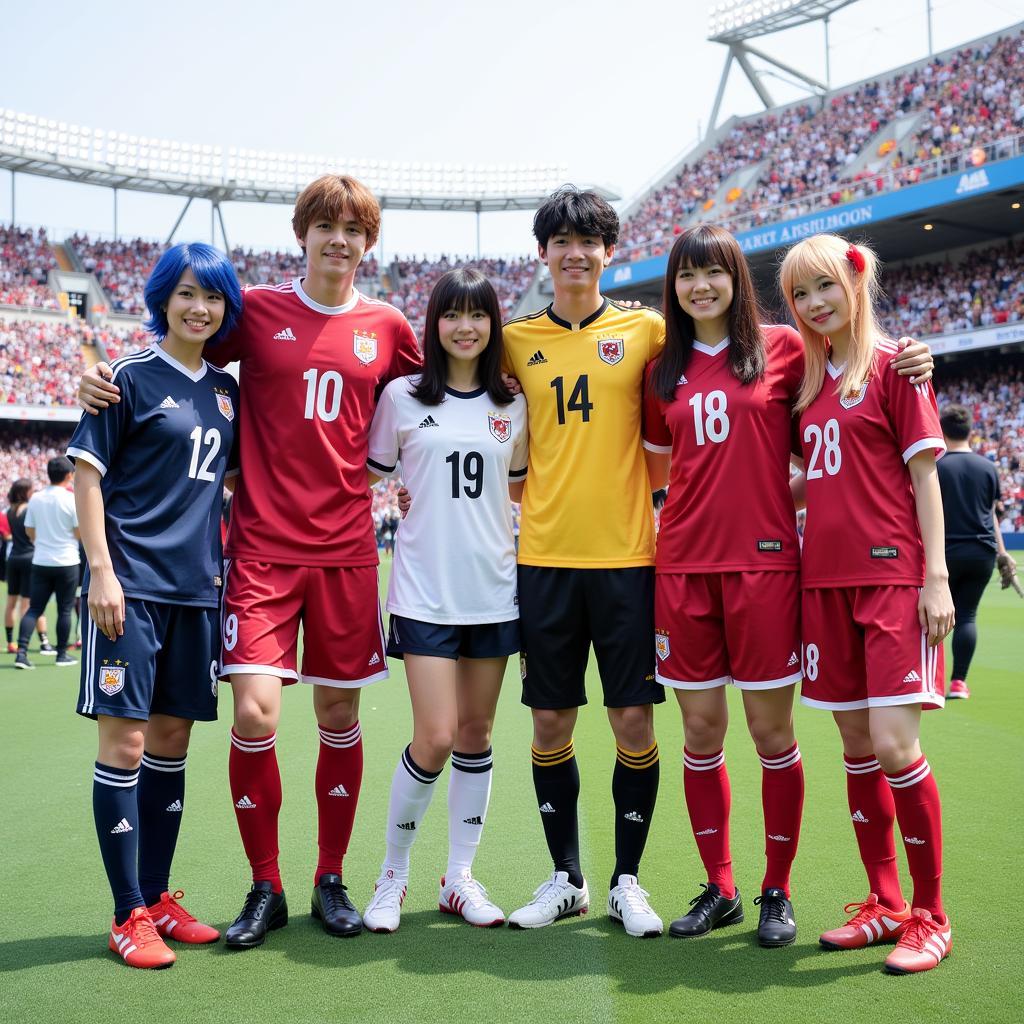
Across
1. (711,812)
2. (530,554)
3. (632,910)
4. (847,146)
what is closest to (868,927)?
(711,812)

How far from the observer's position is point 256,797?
3596mm

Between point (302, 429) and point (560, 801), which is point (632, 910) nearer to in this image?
point (560, 801)

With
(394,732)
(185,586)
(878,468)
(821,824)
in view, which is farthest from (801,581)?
(394,732)

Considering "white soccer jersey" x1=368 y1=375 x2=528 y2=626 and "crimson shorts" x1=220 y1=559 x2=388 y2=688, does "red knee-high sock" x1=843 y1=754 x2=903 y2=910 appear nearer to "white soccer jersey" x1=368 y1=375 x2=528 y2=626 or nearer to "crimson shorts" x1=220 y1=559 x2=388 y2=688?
"white soccer jersey" x1=368 y1=375 x2=528 y2=626

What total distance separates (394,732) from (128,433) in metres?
3.82

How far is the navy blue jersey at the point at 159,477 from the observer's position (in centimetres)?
346

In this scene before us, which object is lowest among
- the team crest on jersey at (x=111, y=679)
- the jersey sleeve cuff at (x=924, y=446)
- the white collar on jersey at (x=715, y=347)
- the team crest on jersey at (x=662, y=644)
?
the team crest on jersey at (x=111, y=679)

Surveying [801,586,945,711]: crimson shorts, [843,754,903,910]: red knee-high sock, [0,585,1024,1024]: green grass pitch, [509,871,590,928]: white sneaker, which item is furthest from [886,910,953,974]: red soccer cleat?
[509,871,590,928]: white sneaker

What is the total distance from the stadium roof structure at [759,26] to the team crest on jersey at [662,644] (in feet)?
130

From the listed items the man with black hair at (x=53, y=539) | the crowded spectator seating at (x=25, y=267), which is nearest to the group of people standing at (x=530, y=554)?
the man with black hair at (x=53, y=539)

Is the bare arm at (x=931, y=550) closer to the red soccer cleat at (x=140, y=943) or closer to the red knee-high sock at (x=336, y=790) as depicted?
the red knee-high sock at (x=336, y=790)

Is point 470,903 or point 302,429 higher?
point 302,429

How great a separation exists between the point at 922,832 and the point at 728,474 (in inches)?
52.6

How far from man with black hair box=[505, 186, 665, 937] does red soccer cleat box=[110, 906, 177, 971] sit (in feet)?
4.00
